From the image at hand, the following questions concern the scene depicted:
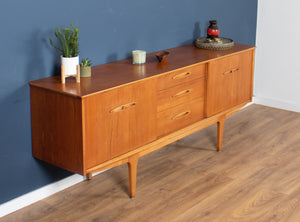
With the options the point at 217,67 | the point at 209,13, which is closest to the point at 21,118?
the point at 217,67

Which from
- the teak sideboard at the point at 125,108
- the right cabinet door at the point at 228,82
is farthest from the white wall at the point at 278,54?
the teak sideboard at the point at 125,108

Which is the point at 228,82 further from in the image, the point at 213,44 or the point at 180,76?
the point at 180,76

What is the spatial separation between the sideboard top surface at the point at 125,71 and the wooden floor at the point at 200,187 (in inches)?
28.6

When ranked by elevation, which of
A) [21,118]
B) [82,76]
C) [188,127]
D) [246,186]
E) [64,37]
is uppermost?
[64,37]

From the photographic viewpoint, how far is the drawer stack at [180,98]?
2.80m

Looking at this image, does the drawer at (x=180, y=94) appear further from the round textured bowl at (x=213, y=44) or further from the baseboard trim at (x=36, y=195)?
the baseboard trim at (x=36, y=195)

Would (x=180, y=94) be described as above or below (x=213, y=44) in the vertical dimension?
below

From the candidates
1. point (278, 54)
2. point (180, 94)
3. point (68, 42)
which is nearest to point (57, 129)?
point (68, 42)

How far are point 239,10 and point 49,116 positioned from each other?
2.28 m

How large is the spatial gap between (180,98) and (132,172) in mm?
565

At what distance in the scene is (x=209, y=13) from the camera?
12.3ft

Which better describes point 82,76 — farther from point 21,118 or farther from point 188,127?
point 188,127

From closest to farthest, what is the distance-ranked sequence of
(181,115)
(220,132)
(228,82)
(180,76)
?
1. (180,76)
2. (181,115)
3. (228,82)
4. (220,132)

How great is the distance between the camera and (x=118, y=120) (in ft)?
8.25
